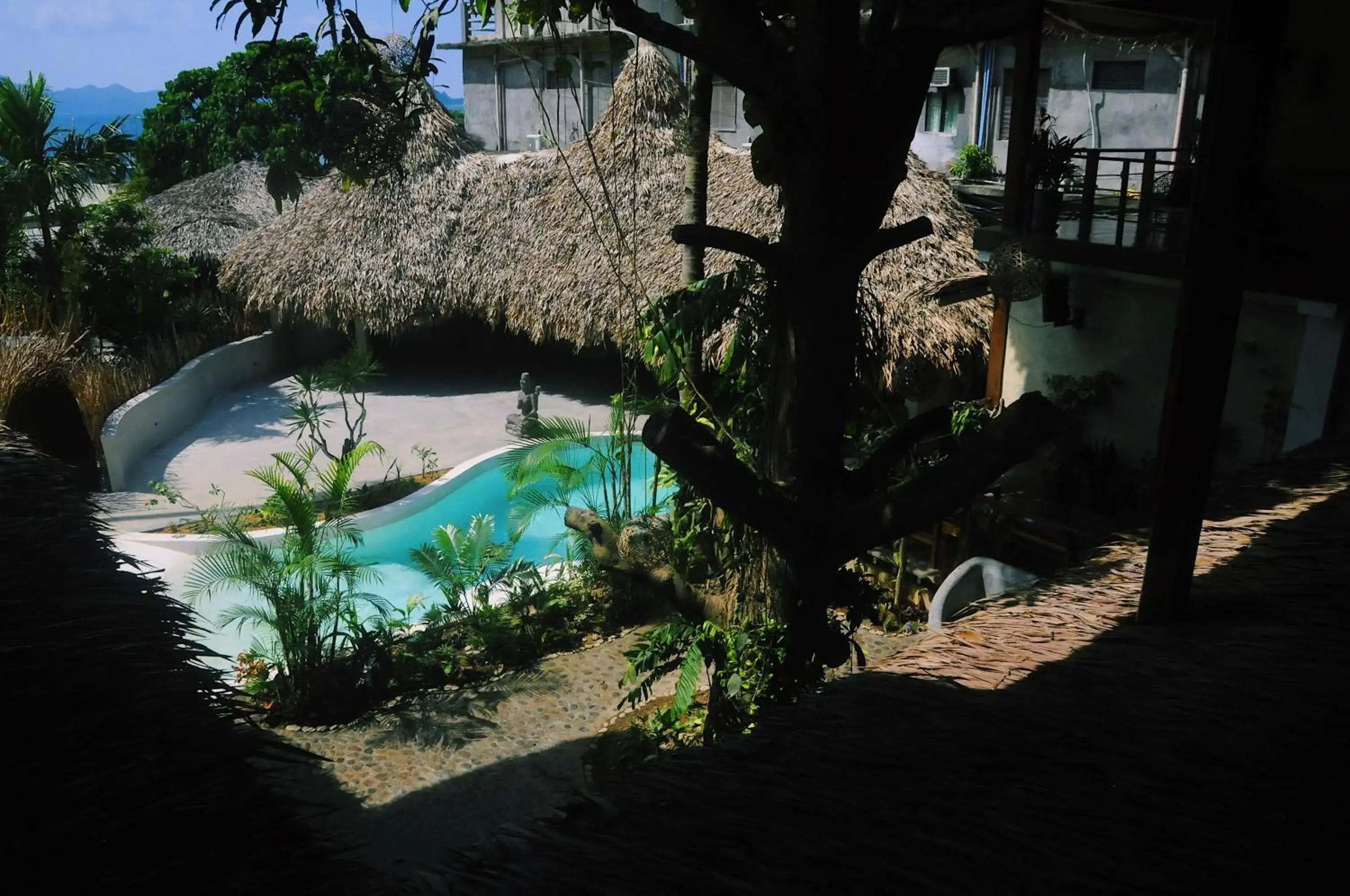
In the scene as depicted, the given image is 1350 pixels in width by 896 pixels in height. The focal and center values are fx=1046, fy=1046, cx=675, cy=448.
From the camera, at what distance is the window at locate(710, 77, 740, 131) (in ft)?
68.2

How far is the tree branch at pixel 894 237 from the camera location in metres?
2.78

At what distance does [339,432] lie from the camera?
481 inches

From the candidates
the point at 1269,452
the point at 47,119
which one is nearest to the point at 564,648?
the point at 1269,452

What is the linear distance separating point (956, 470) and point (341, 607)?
5.34m

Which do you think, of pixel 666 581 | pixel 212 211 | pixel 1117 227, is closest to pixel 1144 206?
pixel 1117 227

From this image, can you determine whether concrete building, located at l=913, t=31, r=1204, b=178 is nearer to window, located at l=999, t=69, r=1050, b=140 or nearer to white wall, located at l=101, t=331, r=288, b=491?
window, located at l=999, t=69, r=1050, b=140

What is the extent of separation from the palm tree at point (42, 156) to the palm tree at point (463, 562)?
837cm

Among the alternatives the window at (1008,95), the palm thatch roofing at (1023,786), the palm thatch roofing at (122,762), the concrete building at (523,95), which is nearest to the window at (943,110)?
the window at (1008,95)

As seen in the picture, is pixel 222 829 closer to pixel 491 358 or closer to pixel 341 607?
pixel 341 607

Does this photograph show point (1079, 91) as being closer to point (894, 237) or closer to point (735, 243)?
point (894, 237)

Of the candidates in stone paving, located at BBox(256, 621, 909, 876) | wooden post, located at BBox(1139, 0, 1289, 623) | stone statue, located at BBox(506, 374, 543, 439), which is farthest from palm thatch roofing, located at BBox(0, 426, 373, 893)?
stone statue, located at BBox(506, 374, 543, 439)

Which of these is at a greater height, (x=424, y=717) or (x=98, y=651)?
(x=98, y=651)

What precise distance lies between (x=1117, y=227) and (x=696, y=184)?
137 inches

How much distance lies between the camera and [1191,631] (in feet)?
8.93
